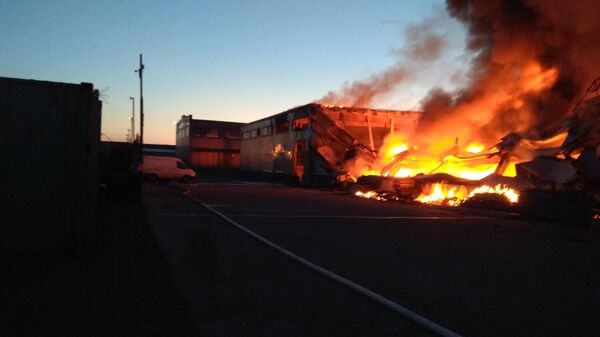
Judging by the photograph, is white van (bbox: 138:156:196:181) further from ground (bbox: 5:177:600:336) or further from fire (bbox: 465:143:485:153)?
ground (bbox: 5:177:600:336)

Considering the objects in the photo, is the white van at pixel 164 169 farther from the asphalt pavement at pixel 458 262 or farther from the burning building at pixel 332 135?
the asphalt pavement at pixel 458 262

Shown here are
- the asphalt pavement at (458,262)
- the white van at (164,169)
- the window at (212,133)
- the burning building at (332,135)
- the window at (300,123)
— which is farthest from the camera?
the window at (212,133)

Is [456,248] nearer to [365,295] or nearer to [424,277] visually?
[424,277]

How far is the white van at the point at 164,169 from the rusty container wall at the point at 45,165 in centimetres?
2531

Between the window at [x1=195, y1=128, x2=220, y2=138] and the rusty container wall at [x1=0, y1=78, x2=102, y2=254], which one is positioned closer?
the rusty container wall at [x1=0, y1=78, x2=102, y2=254]

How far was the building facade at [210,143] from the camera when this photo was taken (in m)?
62.9

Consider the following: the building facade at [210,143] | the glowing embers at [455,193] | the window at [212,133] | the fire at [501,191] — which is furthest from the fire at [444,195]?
the window at [212,133]

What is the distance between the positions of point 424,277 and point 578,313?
2.03 m

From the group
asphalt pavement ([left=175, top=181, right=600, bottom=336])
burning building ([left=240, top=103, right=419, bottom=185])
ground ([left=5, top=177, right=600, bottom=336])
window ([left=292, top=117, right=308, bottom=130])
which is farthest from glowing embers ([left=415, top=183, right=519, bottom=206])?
window ([left=292, top=117, right=308, bottom=130])

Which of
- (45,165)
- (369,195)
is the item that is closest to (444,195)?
(369,195)

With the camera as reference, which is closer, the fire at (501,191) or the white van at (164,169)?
the fire at (501,191)

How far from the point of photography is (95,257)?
8.11 m

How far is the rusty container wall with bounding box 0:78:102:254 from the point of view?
7.54 meters

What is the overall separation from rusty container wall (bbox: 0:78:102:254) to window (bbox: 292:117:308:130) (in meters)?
24.8
